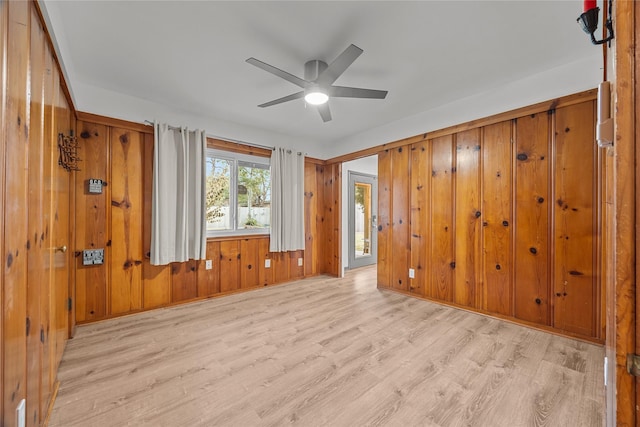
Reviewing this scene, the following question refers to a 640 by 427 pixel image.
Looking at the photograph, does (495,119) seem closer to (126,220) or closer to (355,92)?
(355,92)

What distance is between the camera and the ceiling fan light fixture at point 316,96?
7.22 feet

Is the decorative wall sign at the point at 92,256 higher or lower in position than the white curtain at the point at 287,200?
lower

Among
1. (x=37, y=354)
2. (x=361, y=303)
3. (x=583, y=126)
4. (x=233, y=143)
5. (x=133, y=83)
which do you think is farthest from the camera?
(x=233, y=143)

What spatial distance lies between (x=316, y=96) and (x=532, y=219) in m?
2.37

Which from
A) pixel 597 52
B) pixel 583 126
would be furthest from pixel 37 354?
pixel 597 52

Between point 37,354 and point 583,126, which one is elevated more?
point 583,126

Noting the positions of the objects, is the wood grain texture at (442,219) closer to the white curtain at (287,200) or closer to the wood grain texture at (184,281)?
the white curtain at (287,200)

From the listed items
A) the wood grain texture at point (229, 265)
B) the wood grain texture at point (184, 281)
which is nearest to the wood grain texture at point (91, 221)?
the wood grain texture at point (184, 281)

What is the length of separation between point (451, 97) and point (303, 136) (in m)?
2.31

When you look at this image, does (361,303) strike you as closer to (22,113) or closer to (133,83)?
(22,113)

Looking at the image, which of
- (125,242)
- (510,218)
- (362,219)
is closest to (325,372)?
(510,218)

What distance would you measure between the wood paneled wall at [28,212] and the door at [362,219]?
4187 mm

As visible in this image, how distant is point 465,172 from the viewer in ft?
9.87

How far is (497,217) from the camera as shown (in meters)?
2.76
